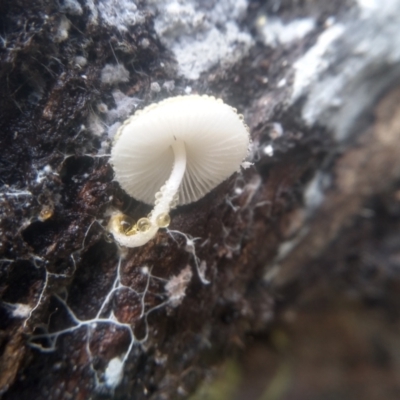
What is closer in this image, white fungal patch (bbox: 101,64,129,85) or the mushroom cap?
the mushroom cap

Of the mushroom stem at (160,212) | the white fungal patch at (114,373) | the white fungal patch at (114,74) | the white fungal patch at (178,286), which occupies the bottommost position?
the white fungal patch at (114,373)

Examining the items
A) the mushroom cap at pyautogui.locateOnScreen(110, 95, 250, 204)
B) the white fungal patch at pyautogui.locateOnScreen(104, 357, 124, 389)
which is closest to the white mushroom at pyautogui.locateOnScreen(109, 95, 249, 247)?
the mushroom cap at pyautogui.locateOnScreen(110, 95, 250, 204)

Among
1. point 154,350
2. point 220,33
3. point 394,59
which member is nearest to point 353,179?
point 394,59

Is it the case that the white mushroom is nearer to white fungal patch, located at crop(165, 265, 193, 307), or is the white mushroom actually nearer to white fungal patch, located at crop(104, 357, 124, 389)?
white fungal patch, located at crop(165, 265, 193, 307)

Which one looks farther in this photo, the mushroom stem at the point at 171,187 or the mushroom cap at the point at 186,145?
the mushroom stem at the point at 171,187

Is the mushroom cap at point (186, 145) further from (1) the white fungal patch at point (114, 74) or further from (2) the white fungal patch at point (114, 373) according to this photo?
(2) the white fungal patch at point (114, 373)

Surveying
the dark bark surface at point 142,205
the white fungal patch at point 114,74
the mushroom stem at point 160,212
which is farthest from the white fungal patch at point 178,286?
the white fungal patch at point 114,74
